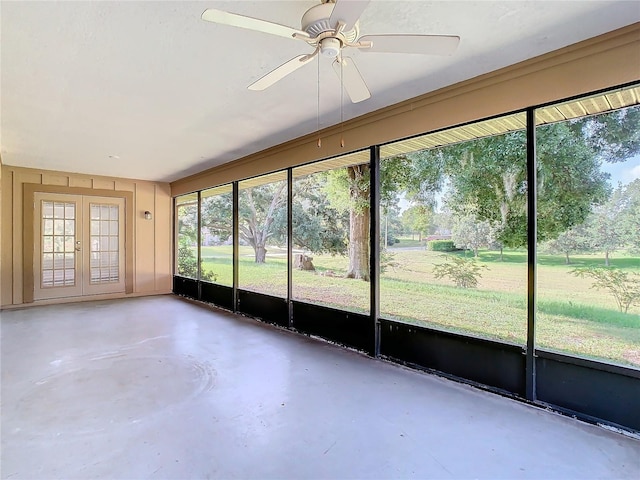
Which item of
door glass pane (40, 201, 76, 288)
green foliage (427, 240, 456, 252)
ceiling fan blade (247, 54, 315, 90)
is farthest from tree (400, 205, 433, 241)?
door glass pane (40, 201, 76, 288)

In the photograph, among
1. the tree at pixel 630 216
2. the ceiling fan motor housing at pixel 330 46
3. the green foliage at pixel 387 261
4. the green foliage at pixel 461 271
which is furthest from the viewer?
the green foliage at pixel 387 261

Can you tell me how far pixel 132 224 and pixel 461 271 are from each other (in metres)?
7.18

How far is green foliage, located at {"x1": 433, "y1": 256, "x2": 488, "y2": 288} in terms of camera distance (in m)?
4.23

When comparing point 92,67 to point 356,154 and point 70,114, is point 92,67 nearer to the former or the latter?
point 70,114

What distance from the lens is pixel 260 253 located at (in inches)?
293

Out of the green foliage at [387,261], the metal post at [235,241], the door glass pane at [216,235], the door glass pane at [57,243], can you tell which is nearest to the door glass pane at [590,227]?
the green foliage at [387,261]

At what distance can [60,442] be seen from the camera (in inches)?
87.0

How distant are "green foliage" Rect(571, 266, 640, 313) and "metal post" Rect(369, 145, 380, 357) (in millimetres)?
1958

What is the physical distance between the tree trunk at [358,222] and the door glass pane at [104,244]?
540cm

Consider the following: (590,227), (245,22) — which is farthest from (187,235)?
(590,227)

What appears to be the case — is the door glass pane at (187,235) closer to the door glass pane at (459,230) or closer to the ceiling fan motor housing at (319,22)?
the door glass pane at (459,230)

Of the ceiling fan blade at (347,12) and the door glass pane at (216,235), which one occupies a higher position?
the ceiling fan blade at (347,12)

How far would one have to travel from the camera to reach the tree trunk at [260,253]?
737 centimetres

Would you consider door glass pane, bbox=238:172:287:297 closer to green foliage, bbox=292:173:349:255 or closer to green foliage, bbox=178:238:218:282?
green foliage, bbox=292:173:349:255
